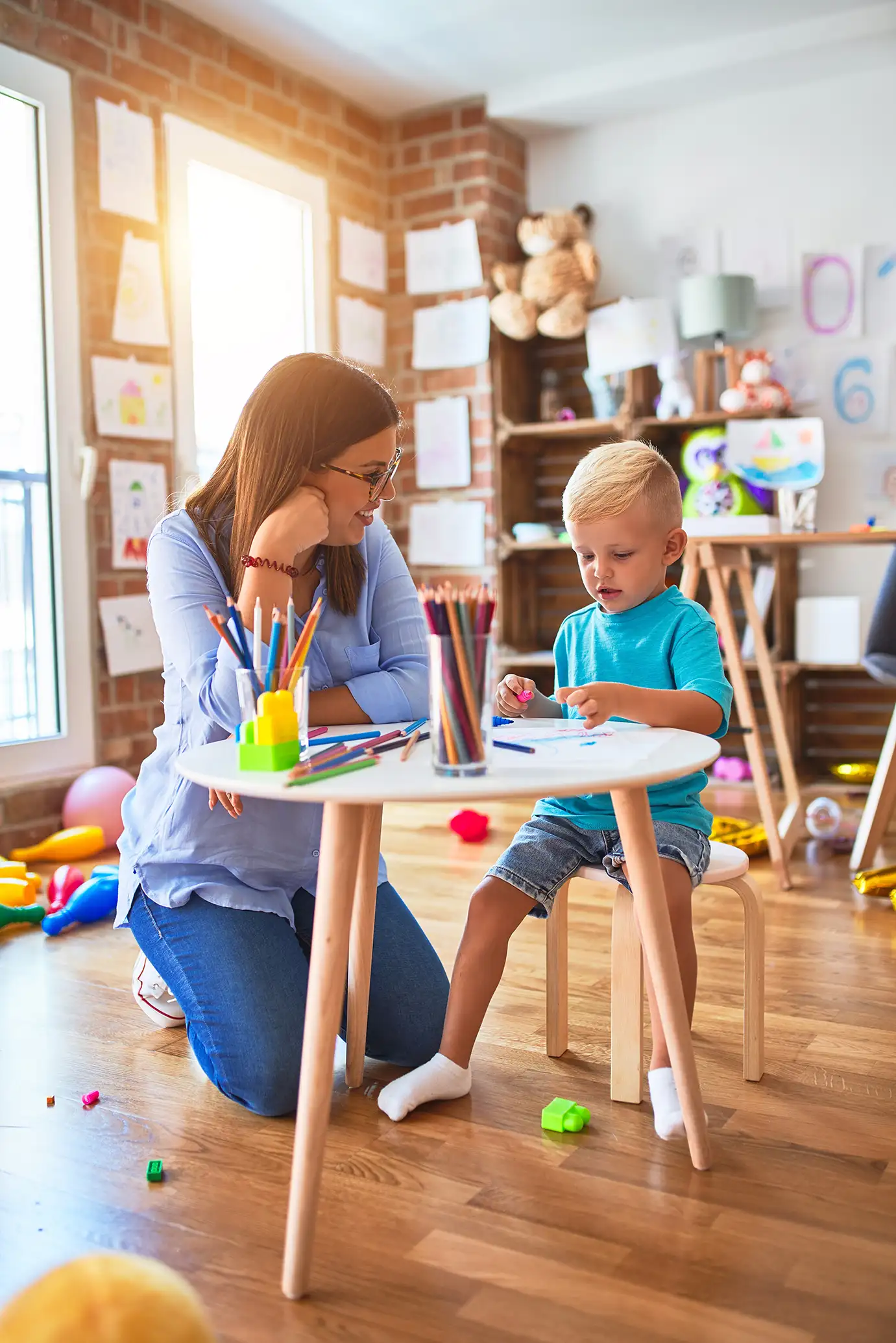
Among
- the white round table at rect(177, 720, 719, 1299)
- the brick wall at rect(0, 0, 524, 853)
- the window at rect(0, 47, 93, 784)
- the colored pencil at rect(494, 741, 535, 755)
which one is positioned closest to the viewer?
the white round table at rect(177, 720, 719, 1299)

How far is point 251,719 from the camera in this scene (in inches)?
48.1

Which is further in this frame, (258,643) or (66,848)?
(66,848)

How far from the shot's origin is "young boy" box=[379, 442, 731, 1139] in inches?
59.0

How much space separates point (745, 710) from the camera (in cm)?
279

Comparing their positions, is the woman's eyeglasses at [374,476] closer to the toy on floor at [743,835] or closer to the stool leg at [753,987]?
the stool leg at [753,987]

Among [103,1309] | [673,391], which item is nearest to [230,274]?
[673,391]

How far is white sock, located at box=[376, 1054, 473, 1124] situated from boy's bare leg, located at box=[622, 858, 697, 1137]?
0.24 m

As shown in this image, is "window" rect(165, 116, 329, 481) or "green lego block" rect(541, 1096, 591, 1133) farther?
"window" rect(165, 116, 329, 481)

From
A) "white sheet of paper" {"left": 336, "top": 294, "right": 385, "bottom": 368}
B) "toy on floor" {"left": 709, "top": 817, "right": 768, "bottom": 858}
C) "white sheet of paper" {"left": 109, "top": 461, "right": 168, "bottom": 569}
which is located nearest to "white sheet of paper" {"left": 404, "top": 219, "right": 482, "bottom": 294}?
"white sheet of paper" {"left": 336, "top": 294, "right": 385, "bottom": 368}

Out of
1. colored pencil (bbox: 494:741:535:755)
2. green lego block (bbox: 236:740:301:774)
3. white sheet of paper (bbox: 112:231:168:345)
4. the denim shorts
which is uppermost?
white sheet of paper (bbox: 112:231:168:345)

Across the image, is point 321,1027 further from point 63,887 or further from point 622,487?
point 63,887

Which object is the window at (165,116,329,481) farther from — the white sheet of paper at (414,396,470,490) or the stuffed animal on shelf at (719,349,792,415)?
the stuffed animal on shelf at (719,349,792,415)

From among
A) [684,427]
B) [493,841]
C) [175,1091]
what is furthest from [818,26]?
[175,1091]

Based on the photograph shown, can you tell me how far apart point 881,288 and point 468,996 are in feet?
11.2
